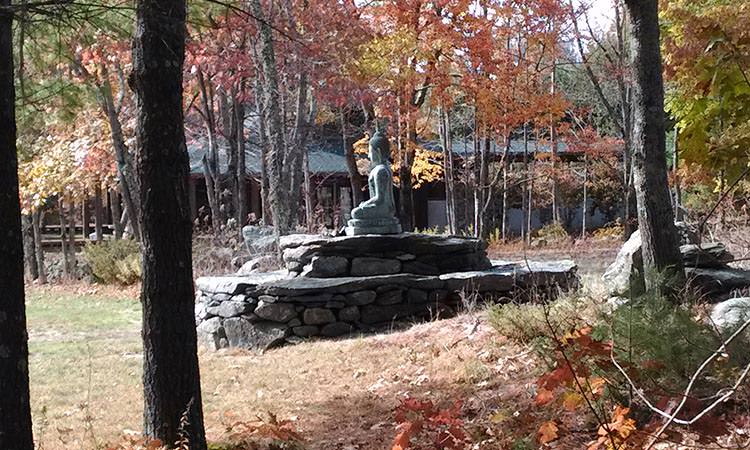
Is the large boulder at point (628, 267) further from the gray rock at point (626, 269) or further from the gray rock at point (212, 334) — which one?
the gray rock at point (212, 334)

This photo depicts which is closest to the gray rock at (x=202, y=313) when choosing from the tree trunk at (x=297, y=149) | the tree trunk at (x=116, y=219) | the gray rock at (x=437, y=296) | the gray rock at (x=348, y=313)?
the gray rock at (x=348, y=313)

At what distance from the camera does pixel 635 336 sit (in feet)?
15.5

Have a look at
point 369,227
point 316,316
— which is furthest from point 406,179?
point 316,316

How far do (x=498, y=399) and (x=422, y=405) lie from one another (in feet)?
7.57

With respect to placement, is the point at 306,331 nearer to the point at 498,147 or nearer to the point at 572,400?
the point at 572,400

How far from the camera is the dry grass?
5.77 meters

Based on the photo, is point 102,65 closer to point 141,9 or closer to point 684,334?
point 141,9

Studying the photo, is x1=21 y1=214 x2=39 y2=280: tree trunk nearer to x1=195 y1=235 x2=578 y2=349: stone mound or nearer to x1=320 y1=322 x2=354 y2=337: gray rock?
x1=195 y1=235 x2=578 y2=349: stone mound

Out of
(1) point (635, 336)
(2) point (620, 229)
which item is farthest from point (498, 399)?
(2) point (620, 229)

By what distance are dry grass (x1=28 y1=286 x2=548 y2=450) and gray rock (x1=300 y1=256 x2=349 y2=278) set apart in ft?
3.94

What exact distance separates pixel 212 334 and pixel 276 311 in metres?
1.08

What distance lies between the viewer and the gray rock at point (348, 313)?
984 cm

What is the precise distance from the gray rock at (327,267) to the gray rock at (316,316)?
0.65 m

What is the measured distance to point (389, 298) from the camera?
32.7 feet
